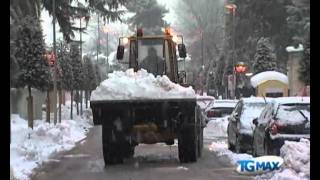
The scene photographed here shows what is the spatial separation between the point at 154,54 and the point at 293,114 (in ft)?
16.2

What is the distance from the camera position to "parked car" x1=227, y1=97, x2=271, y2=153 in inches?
737

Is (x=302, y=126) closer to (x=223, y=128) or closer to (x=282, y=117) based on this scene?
(x=282, y=117)

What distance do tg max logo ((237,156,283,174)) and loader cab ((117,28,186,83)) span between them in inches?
202

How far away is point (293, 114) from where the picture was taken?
15633mm

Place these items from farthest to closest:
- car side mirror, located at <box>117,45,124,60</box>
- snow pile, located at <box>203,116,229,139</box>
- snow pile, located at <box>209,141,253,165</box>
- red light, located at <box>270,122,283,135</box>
→ snow pile, located at <box>203,116,229,139</box>, car side mirror, located at <box>117,45,124,60</box>, snow pile, located at <box>209,141,253,165</box>, red light, located at <box>270,122,283,135</box>

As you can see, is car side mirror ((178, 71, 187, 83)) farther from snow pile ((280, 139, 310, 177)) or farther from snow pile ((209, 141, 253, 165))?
snow pile ((280, 139, 310, 177))

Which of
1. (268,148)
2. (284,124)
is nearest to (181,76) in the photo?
(268,148)

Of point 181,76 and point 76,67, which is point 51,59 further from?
point 76,67

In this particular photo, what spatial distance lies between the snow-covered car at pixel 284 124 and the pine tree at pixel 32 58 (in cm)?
1348

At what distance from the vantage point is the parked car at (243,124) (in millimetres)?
18719

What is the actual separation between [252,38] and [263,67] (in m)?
9.74

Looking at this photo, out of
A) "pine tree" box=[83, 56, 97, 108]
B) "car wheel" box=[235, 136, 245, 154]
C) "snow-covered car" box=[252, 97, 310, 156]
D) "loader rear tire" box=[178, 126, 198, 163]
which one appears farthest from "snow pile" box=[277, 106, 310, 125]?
"pine tree" box=[83, 56, 97, 108]
